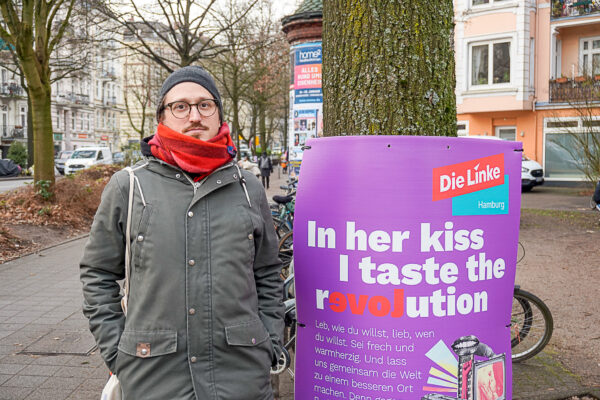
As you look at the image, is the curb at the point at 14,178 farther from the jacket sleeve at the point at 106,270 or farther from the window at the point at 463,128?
the jacket sleeve at the point at 106,270

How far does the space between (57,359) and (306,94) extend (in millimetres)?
8585

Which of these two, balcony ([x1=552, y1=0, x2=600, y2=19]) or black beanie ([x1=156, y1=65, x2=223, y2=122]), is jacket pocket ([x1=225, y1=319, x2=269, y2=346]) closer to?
black beanie ([x1=156, y1=65, x2=223, y2=122])

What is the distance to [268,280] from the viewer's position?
8.03 feet

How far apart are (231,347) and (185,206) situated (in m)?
0.54

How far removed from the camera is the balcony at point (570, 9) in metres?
27.0

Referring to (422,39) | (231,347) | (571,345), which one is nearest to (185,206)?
(231,347)

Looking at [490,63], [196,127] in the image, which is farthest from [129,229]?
[490,63]

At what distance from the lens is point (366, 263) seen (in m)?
2.41

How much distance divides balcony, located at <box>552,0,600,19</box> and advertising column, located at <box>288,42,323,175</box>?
19.3 m

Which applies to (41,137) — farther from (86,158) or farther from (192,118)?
(86,158)

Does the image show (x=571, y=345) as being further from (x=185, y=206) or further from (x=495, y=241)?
(x=185, y=206)

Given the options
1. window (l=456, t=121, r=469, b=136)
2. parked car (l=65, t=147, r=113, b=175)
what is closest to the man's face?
window (l=456, t=121, r=469, b=136)

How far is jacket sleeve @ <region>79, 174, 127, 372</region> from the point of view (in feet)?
7.27

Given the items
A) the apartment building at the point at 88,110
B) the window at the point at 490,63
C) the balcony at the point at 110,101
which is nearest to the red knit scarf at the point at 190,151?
the window at the point at 490,63
